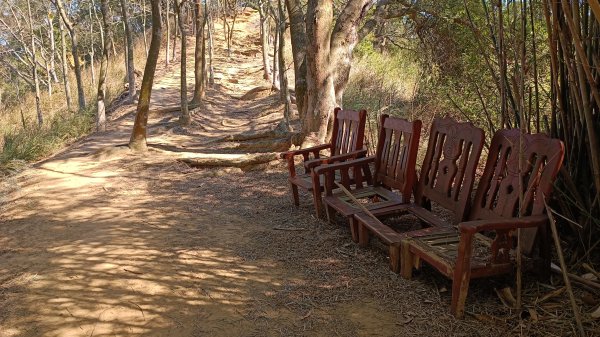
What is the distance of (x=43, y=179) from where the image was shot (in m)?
7.05

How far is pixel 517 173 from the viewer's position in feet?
9.25

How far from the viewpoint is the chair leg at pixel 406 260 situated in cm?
302

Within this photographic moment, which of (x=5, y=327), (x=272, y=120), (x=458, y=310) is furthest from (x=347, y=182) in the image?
(x=272, y=120)

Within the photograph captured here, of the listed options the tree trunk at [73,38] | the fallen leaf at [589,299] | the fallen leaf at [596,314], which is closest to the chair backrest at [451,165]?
the fallen leaf at [589,299]

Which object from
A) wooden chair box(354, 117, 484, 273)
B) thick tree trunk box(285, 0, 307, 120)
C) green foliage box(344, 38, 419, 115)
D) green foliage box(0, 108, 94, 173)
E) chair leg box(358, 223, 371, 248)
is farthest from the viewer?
green foliage box(344, 38, 419, 115)

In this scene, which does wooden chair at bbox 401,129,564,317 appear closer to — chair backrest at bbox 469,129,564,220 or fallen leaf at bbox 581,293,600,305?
chair backrest at bbox 469,129,564,220

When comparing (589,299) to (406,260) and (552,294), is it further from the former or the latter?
(406,260)

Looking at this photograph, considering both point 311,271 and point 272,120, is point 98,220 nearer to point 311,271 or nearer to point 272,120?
point 311,271

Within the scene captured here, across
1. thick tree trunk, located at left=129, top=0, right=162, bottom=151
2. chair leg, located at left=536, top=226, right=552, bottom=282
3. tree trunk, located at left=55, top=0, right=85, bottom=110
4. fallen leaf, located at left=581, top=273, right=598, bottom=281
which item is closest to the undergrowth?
tree trunk, located at left=55, top=0, right=85, bottom=110

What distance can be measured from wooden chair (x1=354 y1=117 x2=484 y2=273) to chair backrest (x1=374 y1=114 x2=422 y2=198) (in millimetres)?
107

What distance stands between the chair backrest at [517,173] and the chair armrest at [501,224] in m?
0.07

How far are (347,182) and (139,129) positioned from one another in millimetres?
5092

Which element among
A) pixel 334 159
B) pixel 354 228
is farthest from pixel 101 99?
pixel 354 228

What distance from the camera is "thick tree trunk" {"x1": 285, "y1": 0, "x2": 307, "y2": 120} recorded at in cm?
796
